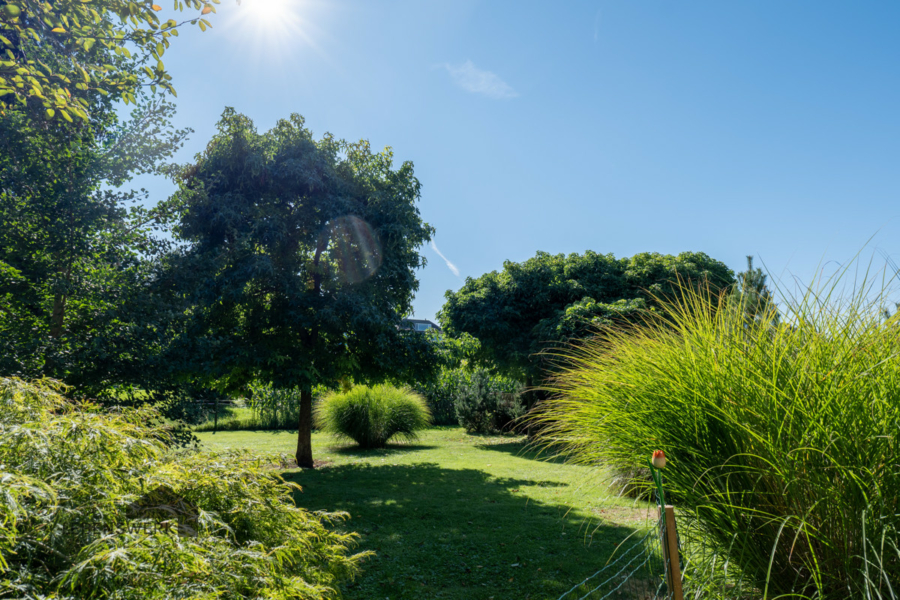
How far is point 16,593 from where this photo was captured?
1.34 meters

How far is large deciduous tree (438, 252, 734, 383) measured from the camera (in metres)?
14.8

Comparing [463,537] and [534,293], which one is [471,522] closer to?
[463,537]

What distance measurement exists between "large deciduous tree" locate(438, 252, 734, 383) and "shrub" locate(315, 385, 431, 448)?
3.08 metres

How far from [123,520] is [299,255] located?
9.07m

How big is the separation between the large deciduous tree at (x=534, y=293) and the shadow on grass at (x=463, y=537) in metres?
6.05

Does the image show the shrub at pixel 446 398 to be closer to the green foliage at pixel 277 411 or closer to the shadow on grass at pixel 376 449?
the green foliage at pixel 277 411

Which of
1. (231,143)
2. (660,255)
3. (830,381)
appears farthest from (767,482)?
(660,255)

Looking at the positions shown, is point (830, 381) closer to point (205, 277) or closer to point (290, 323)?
point (205, 277)

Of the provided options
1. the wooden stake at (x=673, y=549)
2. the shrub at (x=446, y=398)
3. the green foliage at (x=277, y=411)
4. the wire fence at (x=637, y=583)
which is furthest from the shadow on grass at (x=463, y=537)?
the shrub at (x=446, y=398)

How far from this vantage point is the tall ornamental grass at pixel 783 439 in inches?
78.7

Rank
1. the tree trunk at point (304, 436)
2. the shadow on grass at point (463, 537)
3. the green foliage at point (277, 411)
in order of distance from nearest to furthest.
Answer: the shadow on grass at point (463, 537), the tree trunk at point (304, 436), the green foliage at point (277, 411)

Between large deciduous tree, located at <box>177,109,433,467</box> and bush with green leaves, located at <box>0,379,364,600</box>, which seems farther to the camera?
large deciduous tree, located at <box>177,109,433,467</box>

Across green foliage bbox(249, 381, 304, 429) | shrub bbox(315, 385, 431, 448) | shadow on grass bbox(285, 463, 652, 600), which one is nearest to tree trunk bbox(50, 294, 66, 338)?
shadow on grass bbox(285, 463, 652, 600)

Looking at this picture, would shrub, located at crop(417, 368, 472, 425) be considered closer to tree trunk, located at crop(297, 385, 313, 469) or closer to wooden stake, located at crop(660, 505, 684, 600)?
tree trunk, located at crop(297, 385, 313, 469)
